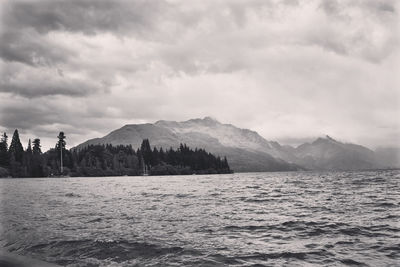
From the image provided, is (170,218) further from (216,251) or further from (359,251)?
(359,251)

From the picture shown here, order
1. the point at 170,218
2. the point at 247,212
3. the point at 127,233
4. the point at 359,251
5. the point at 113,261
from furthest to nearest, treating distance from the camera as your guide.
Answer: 1. the point at 247,212
2. the point at 170,218
3. the point at 127,233
4. the point at 359,251
5. the point at 113,261

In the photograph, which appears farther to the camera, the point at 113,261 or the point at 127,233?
the point at 127,233

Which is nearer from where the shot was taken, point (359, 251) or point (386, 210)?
point (359, 251)

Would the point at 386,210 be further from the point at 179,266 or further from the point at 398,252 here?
the point at 179,266

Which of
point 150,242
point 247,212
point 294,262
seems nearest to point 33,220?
point 150,242

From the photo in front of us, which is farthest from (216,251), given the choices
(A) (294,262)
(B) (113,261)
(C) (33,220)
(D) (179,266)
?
(C) (33,220)

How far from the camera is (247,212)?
32.4 m

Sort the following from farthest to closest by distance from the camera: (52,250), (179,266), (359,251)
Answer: (52,250)
(359,251)
(179,266)

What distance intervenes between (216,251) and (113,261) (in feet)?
16.7

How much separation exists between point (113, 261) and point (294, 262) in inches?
332

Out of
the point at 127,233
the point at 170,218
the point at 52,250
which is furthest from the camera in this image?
the point at 170,218

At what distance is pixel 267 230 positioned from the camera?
22984 mm

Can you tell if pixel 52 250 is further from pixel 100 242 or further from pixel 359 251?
pixel 359 251

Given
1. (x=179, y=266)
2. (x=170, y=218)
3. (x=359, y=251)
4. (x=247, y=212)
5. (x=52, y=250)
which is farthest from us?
(x=247, y=212)
